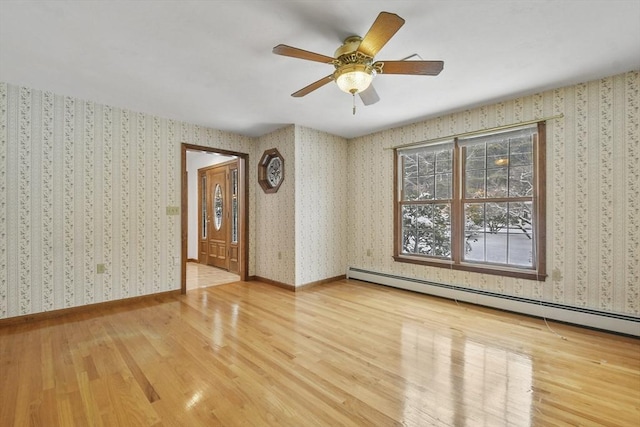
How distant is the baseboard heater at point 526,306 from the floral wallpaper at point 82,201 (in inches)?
132

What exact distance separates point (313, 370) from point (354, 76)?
2.14 metres

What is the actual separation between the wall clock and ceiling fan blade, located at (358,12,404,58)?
279 centimetres

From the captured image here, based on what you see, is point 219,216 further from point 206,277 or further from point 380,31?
point 380,31

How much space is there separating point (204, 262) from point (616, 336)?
6508 millimetres

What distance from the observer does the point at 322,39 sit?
7.14 ft

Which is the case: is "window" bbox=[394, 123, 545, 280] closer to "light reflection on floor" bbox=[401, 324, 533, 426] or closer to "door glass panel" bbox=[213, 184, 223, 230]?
"light reflection on floor" bbox=[401, 324, 533, 426]

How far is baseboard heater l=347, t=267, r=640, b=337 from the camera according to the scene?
2.72 metres

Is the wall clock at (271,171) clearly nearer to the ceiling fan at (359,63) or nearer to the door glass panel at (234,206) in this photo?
the door glass panel at (234,206)

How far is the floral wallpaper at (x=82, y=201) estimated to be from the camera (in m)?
2.97

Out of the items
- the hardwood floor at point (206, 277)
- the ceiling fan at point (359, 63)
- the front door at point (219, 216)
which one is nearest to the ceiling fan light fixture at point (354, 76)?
the ceiling fan at point (359, 63)

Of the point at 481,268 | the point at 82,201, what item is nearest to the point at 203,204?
the point at 82,201

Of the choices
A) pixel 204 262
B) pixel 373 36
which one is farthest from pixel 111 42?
pixel 204 262

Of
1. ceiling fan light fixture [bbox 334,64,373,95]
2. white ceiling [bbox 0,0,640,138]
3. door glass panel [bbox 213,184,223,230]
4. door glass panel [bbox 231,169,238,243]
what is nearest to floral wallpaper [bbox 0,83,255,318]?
white ceiling [bbox 0,0,640,138]

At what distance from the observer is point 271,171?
479 cm
